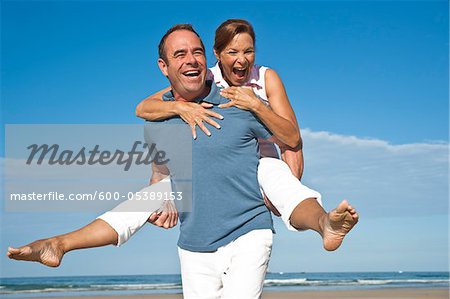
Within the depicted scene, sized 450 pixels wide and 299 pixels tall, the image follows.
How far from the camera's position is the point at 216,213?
357cm

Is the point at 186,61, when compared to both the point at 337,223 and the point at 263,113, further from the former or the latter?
the point at 337,223

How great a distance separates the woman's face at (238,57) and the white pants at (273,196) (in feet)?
2.74

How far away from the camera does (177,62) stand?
11.9ft

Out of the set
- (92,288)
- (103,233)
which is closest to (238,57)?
(103,233)

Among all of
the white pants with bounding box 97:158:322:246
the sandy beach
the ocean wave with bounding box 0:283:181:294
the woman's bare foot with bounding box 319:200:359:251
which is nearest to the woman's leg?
the white pants with bounding box 97:158:322:246

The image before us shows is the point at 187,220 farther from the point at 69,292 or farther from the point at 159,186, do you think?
the point at 69,292

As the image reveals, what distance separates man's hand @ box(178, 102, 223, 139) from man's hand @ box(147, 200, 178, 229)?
0.49m

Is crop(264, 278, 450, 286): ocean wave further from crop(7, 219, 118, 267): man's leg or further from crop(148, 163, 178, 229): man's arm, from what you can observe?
crop(7, 219, 118, 267): man's leg

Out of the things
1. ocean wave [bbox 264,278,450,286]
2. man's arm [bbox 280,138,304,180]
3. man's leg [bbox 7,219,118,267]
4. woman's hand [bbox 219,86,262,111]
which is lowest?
man's leg [bbox 7,219,118,267]

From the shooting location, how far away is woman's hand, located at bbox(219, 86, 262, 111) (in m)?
3.58

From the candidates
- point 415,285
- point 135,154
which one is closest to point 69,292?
point 415,285

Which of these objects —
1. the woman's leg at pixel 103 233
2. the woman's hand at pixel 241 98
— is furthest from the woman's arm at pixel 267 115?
the woman's leg at pixel 103 233

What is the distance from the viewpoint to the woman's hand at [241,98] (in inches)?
141

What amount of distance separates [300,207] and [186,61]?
95 centimetres
